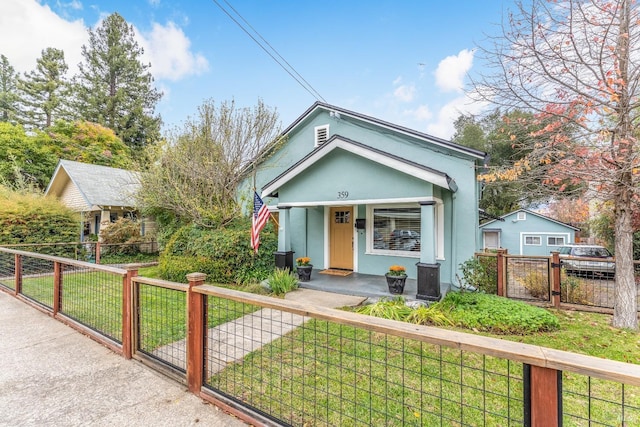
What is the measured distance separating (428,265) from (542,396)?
16.4 ft

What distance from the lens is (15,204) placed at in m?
10.7

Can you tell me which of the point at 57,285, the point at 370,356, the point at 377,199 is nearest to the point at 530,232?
the point at 377,199

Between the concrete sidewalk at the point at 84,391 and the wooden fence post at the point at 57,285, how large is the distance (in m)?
0.81

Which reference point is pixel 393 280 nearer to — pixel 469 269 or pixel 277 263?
pixel 469 269

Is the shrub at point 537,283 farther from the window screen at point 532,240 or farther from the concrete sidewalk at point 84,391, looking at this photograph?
the window screen at point 532,240

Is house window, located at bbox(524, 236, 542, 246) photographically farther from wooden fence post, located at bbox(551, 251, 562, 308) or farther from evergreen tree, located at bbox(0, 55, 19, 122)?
evergreen tree, located at bbox(0, 55, 19, 122)

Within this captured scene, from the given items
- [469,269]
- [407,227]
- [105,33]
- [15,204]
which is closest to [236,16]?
[407,227]

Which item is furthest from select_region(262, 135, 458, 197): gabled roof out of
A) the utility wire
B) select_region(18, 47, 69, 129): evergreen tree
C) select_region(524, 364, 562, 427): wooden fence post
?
select_region(18, 47, 69, 129): evergreen tree

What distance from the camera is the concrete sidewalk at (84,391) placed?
243cm

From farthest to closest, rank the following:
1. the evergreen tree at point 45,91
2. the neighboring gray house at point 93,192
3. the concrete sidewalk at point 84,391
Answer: the evergreen tree at point 45,91, the neighboring gray house at point 93,192, the concrete sidewalk at point 84,391

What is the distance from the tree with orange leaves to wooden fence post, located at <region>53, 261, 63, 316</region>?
321 inches

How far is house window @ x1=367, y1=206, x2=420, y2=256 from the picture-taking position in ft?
27.0

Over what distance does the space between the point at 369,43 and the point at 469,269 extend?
8939 millimetres

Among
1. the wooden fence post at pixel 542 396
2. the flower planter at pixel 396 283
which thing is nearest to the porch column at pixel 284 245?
the flower planter at pixel 396 283
